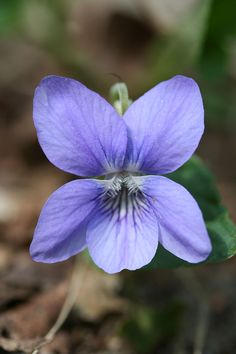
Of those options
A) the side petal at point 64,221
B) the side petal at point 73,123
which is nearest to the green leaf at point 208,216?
the side petal at point 64,221

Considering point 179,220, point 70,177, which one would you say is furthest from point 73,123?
point 70,177

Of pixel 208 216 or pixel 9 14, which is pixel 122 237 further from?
pixel 9 14

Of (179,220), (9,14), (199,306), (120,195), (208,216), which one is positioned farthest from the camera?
(9,14)

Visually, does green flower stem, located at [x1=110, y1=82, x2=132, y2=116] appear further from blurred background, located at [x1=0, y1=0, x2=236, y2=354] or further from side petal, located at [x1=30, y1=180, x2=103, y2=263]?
blurred background, located at [x1=0, y1=0, x2=236, y2=354]

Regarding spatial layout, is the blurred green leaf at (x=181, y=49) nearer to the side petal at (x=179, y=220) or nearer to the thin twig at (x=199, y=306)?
the thin twig at (x=199, y=306)

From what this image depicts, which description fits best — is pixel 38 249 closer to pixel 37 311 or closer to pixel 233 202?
pixel 37 311

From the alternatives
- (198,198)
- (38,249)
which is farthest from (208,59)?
(38,249)

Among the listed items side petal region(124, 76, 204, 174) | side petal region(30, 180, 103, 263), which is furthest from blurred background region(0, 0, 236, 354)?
side petal region(124, 76, 204, 174)
